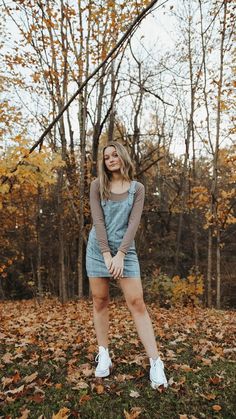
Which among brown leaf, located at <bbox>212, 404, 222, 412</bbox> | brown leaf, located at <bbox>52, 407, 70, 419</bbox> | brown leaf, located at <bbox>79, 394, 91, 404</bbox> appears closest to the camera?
brown leaf, located at <bbox>52, 407, 70, 419</bbox>

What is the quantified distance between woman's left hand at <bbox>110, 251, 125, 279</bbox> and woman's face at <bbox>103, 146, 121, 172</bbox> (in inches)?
28.4

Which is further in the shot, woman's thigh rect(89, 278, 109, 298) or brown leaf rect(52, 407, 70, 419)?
woman's thigh rect(89, 278, 109, 298)

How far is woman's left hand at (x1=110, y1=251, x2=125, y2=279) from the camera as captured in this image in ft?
9.12

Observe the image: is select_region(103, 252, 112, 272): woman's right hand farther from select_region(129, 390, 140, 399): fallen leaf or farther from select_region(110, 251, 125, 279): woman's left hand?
select_region(129, 390, 140, 399): fallen leaf

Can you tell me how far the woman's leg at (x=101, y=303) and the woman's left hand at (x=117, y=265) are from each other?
0.25 metres

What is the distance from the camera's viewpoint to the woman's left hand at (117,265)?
2.78 m

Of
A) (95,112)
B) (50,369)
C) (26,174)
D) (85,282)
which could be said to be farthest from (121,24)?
(85,282)

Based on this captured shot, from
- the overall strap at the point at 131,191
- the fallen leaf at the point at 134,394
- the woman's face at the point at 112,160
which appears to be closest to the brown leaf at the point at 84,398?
the fallen leaf at the point at 134,394

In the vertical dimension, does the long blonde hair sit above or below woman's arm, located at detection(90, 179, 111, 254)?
above

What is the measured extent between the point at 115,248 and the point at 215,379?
4.40 feet

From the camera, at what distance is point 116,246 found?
296cm

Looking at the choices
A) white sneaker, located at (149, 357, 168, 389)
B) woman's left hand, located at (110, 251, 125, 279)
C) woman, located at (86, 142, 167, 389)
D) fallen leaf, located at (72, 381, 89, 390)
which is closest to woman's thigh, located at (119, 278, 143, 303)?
woman, located at (86, 142, 167, 389)

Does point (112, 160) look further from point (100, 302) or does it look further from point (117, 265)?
point (100, 302)

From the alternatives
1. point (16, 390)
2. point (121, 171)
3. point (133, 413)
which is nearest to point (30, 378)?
point (16, 390)
